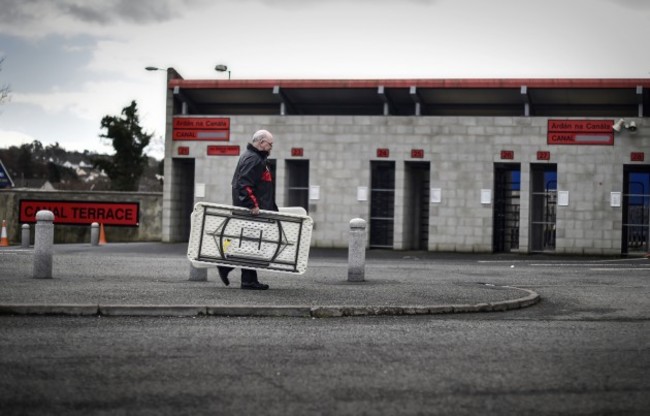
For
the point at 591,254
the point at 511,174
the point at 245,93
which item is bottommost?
the point at 591,254

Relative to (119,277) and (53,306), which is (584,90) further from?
(53,306)

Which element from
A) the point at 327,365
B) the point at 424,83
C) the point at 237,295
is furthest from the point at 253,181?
the point at 424,83

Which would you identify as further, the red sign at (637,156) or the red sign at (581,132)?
the red sign at (581,132)

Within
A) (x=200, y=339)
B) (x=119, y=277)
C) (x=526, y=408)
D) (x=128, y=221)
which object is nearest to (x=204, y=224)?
(x=119, y=277)

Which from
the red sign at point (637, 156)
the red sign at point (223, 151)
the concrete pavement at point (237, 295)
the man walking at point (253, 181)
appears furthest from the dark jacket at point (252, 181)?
the red sign at point (637, 156)

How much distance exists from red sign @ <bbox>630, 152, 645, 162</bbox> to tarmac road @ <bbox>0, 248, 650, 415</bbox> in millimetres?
19450

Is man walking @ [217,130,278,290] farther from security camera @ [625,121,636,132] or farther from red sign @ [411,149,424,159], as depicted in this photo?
security camera @ [625,121,636,132]

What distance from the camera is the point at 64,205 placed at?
34.6 meters

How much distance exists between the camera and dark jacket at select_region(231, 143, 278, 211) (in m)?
11.1

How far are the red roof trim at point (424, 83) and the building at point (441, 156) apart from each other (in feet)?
0.12

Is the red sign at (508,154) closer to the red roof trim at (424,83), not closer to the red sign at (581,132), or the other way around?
the red sign at (581,132)

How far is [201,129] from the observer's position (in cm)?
3053

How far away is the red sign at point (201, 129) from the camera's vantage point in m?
30.4

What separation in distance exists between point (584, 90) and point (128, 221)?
60.3 feet
